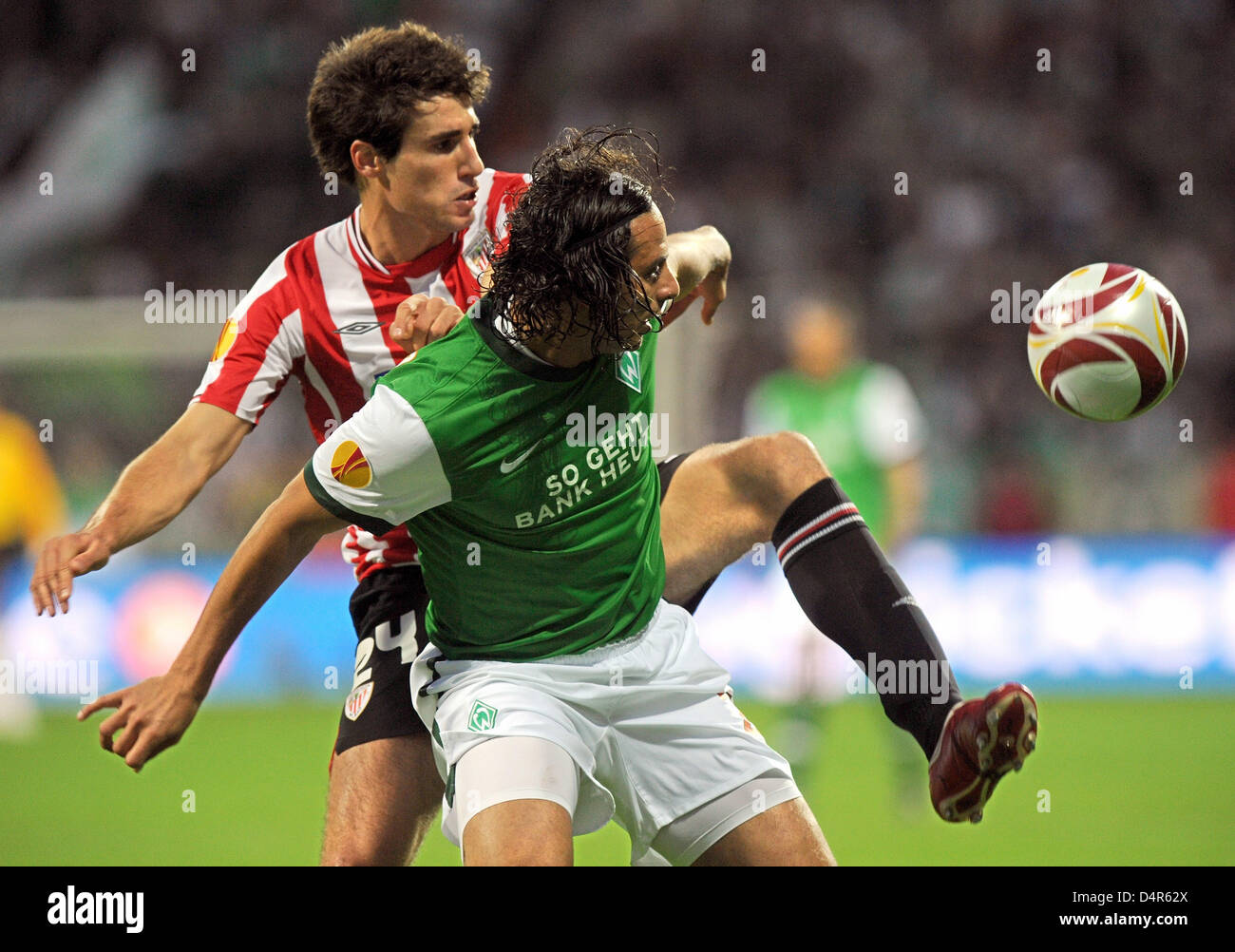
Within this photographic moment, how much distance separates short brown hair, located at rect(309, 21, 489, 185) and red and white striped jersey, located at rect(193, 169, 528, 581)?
0.73 ft

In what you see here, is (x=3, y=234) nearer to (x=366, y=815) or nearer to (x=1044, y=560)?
(x=1044, y=560)

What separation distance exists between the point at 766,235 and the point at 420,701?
10.2 meters

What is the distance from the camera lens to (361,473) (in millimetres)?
2912

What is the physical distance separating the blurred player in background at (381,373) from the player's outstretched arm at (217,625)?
386 mm

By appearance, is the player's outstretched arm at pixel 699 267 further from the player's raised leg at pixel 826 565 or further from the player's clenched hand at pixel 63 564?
the player's clenched hand at pixel 63 564

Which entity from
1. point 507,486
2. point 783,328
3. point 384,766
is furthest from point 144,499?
point 783,328

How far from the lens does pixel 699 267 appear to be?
350 cm

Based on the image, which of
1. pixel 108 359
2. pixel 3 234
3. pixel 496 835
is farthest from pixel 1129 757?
pixel 3 234

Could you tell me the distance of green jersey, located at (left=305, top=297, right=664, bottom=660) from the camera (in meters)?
2.95

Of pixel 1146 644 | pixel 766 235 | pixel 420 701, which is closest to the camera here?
pixel 420 701

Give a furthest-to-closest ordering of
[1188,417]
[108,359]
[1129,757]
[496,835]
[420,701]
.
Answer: [1188,417] → [108,359] → [1129,757] → [420,701] → [496,835]

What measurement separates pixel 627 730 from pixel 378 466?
2.70 feet

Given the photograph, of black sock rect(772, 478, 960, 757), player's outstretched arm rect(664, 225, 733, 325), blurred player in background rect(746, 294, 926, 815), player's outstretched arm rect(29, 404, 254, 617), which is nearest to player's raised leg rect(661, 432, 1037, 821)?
black sock rect(772, 478, 960, 757)

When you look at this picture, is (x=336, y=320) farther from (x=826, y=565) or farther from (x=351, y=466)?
(x=826, y=565)
